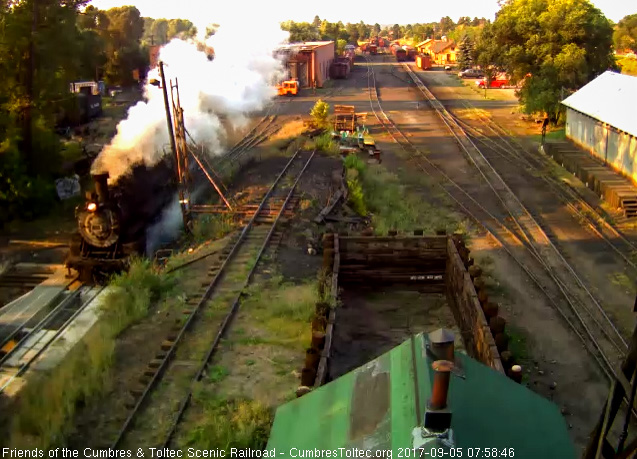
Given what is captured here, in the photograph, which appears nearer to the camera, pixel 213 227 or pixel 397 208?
pixel 213 227

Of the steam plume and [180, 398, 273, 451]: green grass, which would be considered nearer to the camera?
[180, 398, 273, 451]: green grass

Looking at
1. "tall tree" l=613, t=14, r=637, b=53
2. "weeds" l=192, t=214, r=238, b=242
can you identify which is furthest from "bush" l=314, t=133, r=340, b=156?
"tall tree" l=613, t=14, r=637, b=53

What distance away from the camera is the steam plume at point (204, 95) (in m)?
20.2

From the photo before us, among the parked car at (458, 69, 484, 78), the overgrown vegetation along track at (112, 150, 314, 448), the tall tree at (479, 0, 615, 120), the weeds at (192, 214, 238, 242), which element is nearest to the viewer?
the overgrown vegetation along track at (112, 150, 314, 448)

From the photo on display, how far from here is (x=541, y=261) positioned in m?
15.3

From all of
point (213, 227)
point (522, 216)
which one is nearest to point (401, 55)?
point (522, 216)

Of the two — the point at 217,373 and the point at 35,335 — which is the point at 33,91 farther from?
the point at 217,373

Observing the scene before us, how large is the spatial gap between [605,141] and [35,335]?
70.2 ft

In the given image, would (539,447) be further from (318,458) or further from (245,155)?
(245,155)

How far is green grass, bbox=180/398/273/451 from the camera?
767cm

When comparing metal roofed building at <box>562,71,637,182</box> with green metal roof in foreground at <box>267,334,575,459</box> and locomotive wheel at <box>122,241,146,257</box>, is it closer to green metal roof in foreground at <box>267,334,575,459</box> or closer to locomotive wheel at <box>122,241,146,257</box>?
locomotive wheel at <box>122,241,146,257</box>

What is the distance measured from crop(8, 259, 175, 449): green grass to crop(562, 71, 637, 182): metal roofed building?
17083 mm

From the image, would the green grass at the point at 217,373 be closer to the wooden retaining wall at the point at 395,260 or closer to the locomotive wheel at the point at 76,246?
the wooden retaining wall at the point at 395,260

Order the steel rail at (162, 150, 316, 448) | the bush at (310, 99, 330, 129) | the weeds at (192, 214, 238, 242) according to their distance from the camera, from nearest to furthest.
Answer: the steel rail at (162, 150, 316, 448) → the weeds at (192, 214, 238, 242) → the bush at (310, 99, 330, 129)
